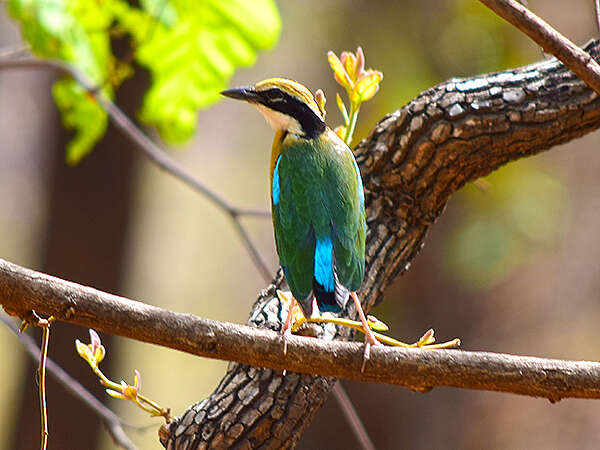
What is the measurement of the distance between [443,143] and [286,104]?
635mm

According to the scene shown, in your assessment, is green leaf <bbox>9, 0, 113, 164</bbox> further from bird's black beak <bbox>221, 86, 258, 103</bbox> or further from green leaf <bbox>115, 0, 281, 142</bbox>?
bird's black beak <bbox>221, 86, 258, 103</bbox>

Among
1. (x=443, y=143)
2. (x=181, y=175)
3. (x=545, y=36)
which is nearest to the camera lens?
(x=545, y=36)

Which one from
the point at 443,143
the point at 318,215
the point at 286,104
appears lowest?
the point at 318,215

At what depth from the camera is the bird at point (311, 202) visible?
2238mm

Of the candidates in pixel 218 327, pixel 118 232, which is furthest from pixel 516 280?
pixel 218 327

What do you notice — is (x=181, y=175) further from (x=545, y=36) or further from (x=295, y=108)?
(x=545, y=36)

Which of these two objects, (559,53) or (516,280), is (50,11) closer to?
(559,53)

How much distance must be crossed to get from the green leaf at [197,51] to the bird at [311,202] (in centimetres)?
53

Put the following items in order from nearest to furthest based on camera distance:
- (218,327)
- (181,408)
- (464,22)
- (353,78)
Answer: (218,327) → (353,78) → (464,22) → (181,408)

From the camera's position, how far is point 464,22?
4.63 metres

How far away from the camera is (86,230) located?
5.80 m

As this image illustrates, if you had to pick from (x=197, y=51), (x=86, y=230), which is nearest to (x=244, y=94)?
(x=197, y=51)

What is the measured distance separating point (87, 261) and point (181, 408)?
5572 millimetres

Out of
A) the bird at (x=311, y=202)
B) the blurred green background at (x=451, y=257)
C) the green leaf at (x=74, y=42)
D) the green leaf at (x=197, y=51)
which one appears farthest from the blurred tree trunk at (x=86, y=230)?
the bird at (x=311, y=202)
